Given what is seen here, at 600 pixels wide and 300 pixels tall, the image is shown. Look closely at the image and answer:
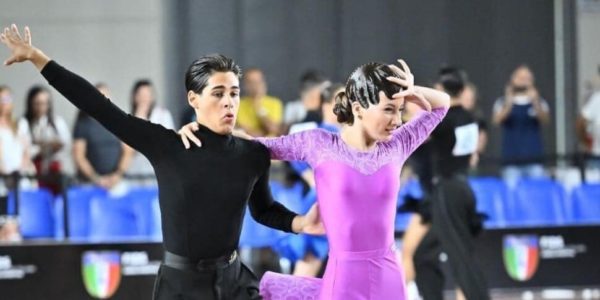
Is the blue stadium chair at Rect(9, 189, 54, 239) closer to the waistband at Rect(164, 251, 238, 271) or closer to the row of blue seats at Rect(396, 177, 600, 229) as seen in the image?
the row of blue seats at Rect(396, 177, 600, 229)

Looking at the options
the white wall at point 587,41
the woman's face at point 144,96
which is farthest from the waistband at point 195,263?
the white wall at point 587,41

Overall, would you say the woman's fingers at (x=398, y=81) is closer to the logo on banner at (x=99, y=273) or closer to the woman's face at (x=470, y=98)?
the logo on banner at (x=99, y=273)

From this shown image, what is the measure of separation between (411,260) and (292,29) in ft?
11.1

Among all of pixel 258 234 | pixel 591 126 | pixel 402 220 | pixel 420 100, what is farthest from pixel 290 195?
pixel 420 100

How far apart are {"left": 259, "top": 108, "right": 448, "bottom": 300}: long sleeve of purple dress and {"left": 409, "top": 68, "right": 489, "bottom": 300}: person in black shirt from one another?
3171 millimetres

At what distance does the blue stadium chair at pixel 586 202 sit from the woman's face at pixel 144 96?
3402 millimetres

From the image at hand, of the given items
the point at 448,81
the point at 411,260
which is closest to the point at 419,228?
the point at 411,260

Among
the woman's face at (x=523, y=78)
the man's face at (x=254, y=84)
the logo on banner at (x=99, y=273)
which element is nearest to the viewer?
the logo on banner at (x=99, y=273)

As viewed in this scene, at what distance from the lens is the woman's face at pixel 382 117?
4590 mm

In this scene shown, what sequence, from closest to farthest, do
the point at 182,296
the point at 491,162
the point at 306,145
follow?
the point at 182,296
the point at 306,145
the point at 491,162

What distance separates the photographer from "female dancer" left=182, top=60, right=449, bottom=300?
4.57m

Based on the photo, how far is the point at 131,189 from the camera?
952cm

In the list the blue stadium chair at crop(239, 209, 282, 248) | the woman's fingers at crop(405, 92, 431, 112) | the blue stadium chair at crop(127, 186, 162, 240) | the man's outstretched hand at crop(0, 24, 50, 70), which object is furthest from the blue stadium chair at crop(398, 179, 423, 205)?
the man's outstretched hand at crop(0, 24, 50, 70)

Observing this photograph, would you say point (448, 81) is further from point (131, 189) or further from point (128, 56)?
point (128, 56)
